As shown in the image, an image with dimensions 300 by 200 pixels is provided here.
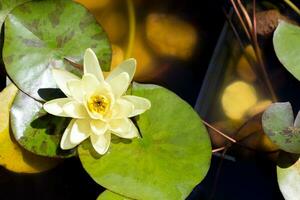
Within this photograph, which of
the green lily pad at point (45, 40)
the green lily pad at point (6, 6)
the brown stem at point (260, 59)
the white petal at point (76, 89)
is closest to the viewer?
the white petal at point (76, 89)

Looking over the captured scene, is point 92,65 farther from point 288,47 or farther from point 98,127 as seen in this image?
point 288,47

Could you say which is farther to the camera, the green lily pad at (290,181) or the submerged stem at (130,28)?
the submerged stem at (130,28)

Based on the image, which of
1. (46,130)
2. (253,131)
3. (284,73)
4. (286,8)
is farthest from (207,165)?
(286,8)

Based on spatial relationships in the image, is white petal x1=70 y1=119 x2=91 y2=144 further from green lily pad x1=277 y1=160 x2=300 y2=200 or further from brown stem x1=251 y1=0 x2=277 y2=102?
brown stem x1=251 y1=0 x2=277 y2=102

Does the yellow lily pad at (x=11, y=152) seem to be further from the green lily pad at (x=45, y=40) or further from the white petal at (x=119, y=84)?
the white petal at (x=119, y=84)

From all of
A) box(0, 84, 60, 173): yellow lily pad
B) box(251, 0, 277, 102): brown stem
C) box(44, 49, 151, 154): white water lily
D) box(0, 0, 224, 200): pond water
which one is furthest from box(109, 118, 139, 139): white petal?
box(251, 0, 277, 102): brown stem

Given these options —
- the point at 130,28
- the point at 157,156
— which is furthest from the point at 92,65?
the point at 130,28

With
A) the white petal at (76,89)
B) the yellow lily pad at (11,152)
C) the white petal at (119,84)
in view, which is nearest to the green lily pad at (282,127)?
the white petal at (119,84)
